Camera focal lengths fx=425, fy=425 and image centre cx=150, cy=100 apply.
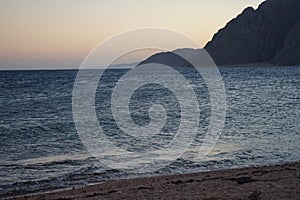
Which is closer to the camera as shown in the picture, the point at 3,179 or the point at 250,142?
the point at 3,179

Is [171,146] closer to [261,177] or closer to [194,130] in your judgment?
[194,130]

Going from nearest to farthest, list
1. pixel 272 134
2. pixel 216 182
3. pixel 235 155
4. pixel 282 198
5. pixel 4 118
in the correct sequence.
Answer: pixel 282 198
pixel 216 182
pixel 235 155
pixel 272 134
pixel 4 118

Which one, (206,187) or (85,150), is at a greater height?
(206,187)

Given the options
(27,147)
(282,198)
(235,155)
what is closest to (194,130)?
(235,155)

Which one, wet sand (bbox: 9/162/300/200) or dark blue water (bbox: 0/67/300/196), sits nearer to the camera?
wet sand (bbox: 9/162/300/200)

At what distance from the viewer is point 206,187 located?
12.0 m

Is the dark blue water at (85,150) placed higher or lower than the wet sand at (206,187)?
lower

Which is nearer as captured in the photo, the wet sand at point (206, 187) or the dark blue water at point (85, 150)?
the wet sand at point (206, 187)

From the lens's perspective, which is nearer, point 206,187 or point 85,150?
point 206,187

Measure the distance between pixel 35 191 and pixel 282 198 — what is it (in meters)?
7.52

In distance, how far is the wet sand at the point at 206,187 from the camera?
10789mm

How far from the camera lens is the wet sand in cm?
1079

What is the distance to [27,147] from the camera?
20.4 meters

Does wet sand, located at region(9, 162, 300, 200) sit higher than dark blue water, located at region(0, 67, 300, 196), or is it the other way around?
wet sand, located at region(9, 162, 300, 200)
